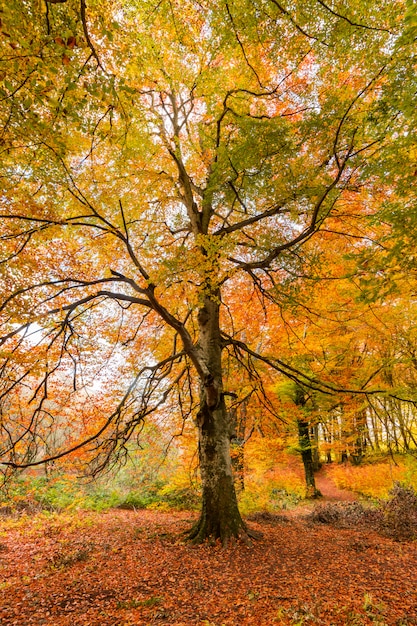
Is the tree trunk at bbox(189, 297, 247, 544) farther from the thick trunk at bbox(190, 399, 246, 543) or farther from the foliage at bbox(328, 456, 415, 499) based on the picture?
the foliage at bbox(328, 456, 415, 499)

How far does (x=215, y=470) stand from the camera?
5680 millimetres

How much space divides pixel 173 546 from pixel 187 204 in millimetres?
6311

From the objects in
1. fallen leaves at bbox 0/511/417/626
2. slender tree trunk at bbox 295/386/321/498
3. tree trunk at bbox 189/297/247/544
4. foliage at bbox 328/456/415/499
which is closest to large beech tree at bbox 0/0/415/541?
tree trunk at bbox 189/297/247/544

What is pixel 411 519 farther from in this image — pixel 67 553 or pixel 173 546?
pixel 67 553

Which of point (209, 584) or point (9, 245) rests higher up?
point (9, 245)

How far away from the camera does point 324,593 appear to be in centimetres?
371

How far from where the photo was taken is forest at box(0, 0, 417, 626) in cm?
335

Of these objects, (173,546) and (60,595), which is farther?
(173,546)

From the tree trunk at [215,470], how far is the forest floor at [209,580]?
30 cm

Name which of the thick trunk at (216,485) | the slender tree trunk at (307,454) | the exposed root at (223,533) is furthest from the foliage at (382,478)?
the thick trunk at (216,485)

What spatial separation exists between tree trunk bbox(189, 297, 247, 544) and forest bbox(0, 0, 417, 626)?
0.03 meters

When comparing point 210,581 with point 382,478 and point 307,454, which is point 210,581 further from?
point 307,454

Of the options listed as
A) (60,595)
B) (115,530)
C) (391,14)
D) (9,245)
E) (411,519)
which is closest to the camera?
(391,14)

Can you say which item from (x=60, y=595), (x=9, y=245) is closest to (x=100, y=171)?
(x=9, y=245)
